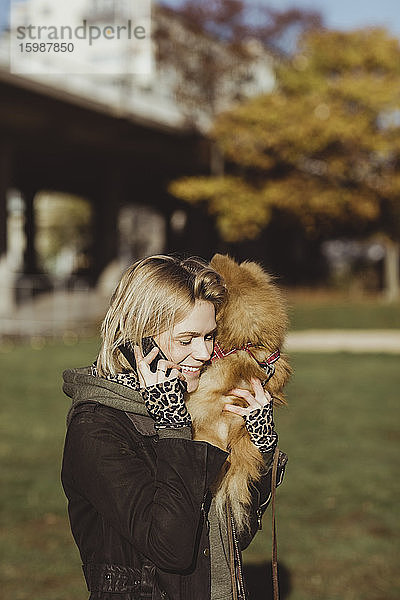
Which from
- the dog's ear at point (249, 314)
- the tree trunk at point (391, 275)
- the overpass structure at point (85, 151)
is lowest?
the tree trunk at point (391, 275)

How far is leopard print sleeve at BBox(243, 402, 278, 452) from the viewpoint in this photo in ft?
7.84

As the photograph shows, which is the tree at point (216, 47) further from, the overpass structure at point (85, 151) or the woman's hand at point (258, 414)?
the woman's hand at point (258, 414)

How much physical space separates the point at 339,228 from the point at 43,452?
27.5 meters

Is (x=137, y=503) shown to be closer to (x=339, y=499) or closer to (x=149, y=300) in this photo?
(x=149, y=300)

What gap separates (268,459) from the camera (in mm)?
2498

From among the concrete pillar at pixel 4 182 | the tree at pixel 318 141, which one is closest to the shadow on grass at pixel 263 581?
the concrete pillar at pixel 4 182

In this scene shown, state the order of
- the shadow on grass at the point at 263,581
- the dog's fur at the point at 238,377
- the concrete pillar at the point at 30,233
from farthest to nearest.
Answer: the concrete pillar at the point at 30,233 → the shadow on grass at the point at 263,581 → the dog's fur at the point at 238,377

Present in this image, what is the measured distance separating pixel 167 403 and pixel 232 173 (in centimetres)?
2950

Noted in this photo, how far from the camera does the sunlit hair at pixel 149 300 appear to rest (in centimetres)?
235

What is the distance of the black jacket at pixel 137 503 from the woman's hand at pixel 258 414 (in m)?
0.17

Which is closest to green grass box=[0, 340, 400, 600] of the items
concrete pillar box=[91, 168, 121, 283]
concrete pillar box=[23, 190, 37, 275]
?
concrete pillar box=[91, 168, 121, 283]

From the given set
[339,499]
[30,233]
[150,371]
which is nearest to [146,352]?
[150,371]

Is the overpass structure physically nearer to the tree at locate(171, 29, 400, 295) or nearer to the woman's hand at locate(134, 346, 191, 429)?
the tree at locate(171, 29, 400, 295)

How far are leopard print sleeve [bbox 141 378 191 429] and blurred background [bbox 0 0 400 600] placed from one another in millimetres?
6757
